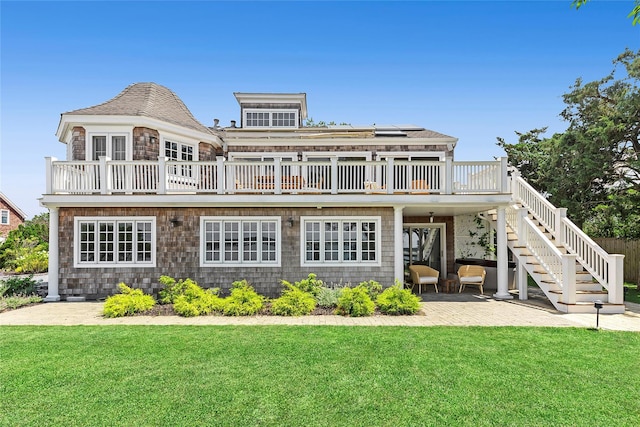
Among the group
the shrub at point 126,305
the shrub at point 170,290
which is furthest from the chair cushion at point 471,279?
the shrub at point 126,305

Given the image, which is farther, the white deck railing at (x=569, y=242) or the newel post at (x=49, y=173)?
the newel post at (x=49, y=173)

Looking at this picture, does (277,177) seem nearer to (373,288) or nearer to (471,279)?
(373,288)

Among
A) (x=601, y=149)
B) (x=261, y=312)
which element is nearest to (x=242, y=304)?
(x=261, y=312)

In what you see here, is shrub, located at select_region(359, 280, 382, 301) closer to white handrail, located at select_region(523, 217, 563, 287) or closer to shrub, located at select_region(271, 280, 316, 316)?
shrub, located at select_region(271, 280, 316, 316)

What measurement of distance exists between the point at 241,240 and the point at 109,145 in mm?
6031

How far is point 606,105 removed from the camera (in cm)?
1393

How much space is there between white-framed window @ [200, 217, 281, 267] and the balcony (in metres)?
1.01

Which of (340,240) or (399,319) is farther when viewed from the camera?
(340,240)

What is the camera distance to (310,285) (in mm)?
10570

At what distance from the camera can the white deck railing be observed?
30.6 ft

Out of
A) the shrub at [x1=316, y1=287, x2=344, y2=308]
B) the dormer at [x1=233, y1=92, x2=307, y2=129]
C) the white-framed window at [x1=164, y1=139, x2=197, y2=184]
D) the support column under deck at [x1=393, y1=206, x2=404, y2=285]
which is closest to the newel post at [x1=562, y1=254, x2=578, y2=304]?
the support column under deck at [x1=393, y1=206, x2=404, y2=285]

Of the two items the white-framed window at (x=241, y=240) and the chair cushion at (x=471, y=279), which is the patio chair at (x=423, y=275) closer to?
the chair cushion at (x=471, y=279)

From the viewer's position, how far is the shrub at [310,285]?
1042cm

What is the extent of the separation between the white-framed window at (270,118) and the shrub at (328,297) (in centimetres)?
1018
